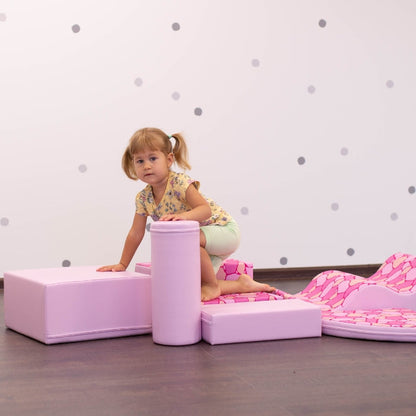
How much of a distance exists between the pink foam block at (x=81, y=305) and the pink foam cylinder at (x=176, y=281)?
0.51 ft

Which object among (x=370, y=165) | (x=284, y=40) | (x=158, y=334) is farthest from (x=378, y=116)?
(x=158, y=334)

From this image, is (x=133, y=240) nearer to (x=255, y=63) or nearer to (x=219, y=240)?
(x=219, y=240)

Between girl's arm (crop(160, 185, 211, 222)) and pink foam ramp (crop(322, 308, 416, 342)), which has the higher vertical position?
girl's arm (crop(160, 185, 211, 222))

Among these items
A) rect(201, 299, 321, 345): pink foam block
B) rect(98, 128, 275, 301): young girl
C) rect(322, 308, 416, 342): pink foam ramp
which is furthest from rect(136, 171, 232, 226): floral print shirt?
rect(322, 308, 416, 342): pink foam ramp

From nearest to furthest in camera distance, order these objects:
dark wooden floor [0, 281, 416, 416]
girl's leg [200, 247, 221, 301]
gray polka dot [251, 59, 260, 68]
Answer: dark wooden floor [0, 281, 416, 416]
girl's leg [200, 247, 221, 301]
gray polka dot [251, 59, 260, 68]

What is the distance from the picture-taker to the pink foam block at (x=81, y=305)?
2.02 meters

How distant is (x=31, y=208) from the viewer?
10.7 ft

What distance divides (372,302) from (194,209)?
0.67 m

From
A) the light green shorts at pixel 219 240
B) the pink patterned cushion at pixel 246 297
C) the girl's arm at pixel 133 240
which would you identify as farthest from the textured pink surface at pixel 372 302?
the girl's arm at pixel 133 240

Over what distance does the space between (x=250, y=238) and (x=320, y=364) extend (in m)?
1.80

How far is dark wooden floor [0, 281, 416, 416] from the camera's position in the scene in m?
1.40

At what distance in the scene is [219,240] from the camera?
2357mm

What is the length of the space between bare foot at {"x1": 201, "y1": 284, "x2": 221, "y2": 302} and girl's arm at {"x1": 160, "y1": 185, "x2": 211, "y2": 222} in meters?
0.23

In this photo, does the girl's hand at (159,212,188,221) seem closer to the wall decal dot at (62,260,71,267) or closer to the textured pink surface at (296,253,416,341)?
the textured pink surface at (296,253,416,341)
